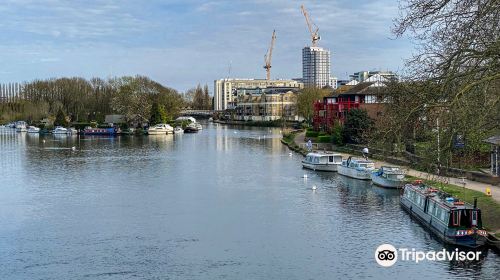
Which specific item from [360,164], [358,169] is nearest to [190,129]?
[360,164]

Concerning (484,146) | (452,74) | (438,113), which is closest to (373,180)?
(484,146)

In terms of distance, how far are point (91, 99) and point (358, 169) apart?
103725mm

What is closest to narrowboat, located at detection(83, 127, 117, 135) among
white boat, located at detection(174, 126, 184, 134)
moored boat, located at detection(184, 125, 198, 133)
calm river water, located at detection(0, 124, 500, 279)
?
white boat, located at detection(174, 126, 184, 134)

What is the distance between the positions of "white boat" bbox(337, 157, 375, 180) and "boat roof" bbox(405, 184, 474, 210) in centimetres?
1096

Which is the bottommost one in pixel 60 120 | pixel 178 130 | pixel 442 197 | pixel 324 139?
pixel 442 197

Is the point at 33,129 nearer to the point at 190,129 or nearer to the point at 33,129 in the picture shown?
the point at 33,129

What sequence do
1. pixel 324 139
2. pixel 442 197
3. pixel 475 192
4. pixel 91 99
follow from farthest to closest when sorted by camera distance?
pixel 91 99, pixel 324 139, pixel 475 192, pixel 442 197

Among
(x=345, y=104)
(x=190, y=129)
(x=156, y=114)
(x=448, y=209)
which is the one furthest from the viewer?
(x=190, y=129)

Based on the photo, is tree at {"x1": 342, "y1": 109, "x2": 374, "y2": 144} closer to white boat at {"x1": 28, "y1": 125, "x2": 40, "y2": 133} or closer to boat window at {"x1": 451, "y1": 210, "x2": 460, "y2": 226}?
boat window at {"x1": 451, "y1": 210, "x2": 460, "y2": 226}

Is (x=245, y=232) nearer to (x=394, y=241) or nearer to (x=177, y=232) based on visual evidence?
(x=177, y=232)

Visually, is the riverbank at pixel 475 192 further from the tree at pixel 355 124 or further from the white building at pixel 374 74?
the tree at pixel 355 124

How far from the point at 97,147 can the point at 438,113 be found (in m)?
66.3

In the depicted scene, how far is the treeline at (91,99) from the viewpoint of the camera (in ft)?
396

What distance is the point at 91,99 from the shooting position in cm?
13838
